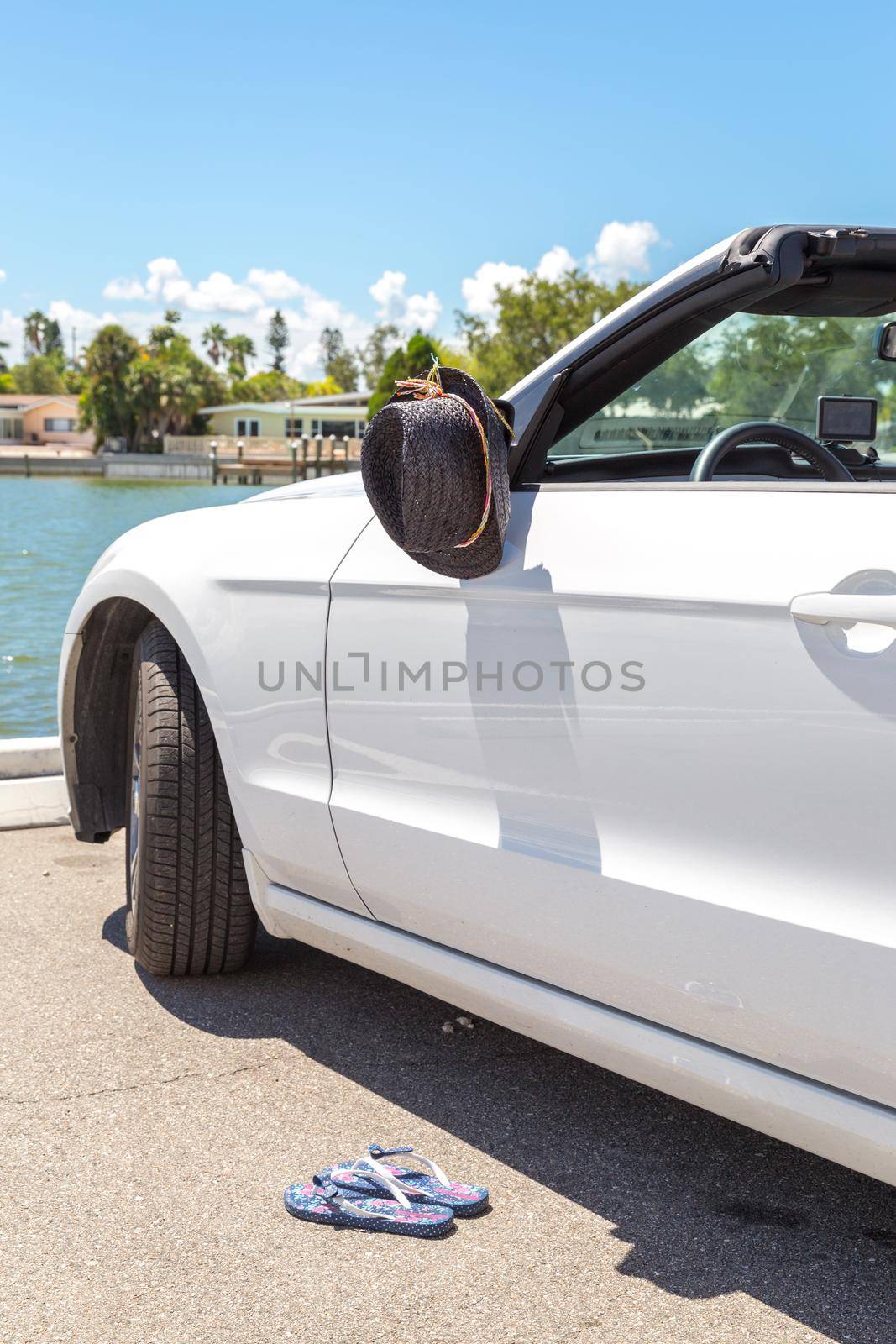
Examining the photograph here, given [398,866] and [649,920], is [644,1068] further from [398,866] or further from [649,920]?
[398,866]

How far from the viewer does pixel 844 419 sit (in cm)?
296

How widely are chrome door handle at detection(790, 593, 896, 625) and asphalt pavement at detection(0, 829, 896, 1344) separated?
1.06 m

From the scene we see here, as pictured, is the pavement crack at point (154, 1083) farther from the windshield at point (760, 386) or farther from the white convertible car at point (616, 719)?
the windshield at point (760, 386)

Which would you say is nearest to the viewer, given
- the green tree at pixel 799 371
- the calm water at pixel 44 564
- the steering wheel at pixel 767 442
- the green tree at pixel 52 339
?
the steering wheel at pixel 767 442

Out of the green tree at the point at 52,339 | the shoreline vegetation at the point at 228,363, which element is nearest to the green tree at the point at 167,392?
the shoreline vegetation at the point at 228,363

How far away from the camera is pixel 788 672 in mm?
1872

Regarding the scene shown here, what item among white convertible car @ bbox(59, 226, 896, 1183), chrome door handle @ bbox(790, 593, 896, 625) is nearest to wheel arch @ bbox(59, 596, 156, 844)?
white convertible car @ bbox(59, 226, 896, 1183)

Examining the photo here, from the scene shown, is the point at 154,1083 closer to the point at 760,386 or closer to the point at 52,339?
the point at 760,386

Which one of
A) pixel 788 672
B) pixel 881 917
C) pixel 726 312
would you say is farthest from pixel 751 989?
pixel 726 312

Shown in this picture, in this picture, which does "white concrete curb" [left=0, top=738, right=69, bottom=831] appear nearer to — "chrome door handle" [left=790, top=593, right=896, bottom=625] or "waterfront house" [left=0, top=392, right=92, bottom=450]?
"chrome door handle" [left=790, top=593, right=896, bottom=625]

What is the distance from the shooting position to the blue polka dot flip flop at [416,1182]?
7.84 feet

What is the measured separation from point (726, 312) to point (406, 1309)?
1.77 metres

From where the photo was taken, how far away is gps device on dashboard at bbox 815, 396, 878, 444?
2.96 metres

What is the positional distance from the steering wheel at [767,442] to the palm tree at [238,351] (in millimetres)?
146295
